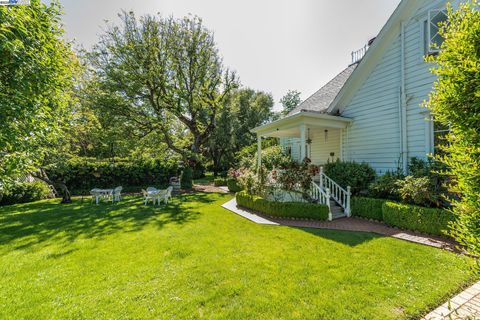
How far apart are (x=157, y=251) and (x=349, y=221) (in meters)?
6.08

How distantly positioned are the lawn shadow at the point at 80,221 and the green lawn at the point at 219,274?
0.09 m

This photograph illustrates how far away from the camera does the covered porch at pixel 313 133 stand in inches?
332

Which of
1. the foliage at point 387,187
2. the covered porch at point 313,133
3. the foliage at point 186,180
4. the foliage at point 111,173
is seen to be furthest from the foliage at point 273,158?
the foliage at point 111,173

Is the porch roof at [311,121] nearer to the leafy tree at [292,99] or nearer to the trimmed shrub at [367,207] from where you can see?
the trimmed shrub at [367,207]

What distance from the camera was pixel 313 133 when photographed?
1208cm

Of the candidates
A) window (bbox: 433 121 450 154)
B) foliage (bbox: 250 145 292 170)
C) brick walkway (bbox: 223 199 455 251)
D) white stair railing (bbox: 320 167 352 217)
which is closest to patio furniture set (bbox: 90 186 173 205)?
brick walkway (bbox: 223 199 455 251)

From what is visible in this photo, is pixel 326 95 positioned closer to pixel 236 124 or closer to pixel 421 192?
pixel 421 192

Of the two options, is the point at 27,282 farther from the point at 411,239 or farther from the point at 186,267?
the point at 411,239

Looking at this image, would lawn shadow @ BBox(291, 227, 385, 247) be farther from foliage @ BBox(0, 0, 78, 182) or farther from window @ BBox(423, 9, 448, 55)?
foliage @ BBox(0, 0, 78, 182)

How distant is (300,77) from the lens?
1411cm

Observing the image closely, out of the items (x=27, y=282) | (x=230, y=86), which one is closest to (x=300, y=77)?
(x=230, y=86)

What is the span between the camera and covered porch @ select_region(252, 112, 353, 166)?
8.44 metres

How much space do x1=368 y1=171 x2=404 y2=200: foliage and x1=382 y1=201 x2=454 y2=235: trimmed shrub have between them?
62cm

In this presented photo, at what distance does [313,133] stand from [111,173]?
14367 millimetres
